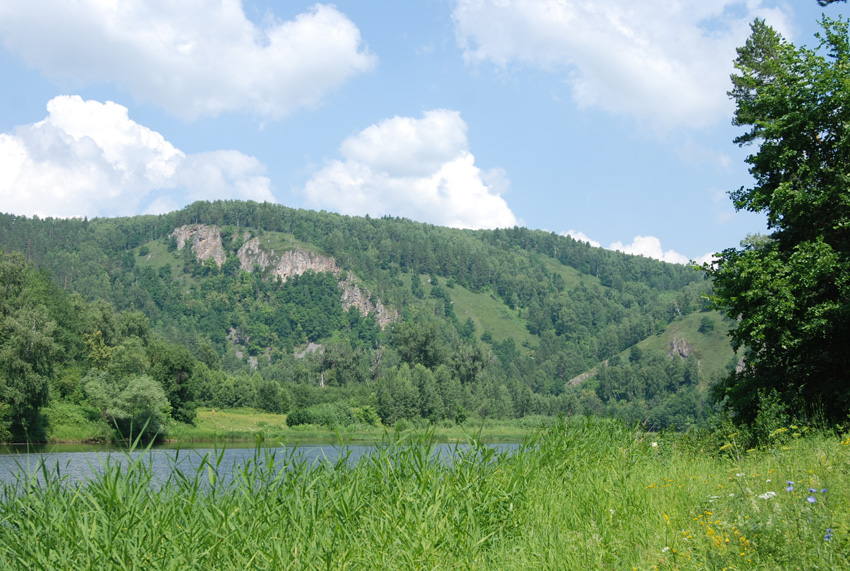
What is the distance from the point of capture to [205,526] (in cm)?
676

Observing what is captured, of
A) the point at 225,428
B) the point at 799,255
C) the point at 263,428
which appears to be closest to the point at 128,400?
the point at 225,428

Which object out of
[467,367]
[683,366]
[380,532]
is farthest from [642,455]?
[683,366]

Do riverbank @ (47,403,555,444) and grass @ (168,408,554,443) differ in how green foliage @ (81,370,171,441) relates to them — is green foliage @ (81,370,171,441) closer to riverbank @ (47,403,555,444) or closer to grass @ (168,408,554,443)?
riverbank @ (47,403,555,444)

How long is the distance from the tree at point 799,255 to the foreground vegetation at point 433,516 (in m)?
8.86

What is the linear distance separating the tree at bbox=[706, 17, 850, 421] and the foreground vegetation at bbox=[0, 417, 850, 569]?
886cm

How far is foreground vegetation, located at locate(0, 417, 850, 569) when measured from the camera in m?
6.02

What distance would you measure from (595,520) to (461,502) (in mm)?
1586

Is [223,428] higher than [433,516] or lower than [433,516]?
lower

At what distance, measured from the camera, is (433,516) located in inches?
293

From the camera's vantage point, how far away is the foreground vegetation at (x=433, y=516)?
19.8ft

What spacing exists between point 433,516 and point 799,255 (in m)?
14.9

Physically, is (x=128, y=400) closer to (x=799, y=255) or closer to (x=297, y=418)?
(x=297, y=418)

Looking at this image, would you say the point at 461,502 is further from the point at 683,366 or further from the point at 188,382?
the point at 683,366

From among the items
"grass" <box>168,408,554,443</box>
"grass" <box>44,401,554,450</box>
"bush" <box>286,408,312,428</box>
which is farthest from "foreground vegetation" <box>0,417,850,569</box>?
"bush" <box>286,408,312,428</box>
